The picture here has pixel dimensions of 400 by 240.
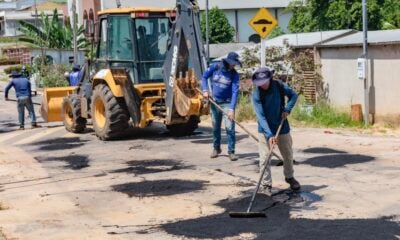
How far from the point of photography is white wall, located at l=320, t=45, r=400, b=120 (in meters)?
15.7

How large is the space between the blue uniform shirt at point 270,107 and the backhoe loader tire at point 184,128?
698cm

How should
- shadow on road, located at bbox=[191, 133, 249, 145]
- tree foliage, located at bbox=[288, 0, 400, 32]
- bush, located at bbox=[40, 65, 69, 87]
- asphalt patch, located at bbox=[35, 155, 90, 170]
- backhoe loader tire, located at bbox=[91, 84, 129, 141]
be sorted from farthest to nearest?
1. bush, located at bbox=[40, 65, 69, 87]
2. tree foliage, located at bbox=[288, 0, 400, 32]
3. backhoe loader tire, located at bbox=[91, 84, 129, 141]
4. shadow on road, located at bbox=[191, 133, 249, 145]
5. asphalt patch, located at bbox=[35, 155, 90, 170]

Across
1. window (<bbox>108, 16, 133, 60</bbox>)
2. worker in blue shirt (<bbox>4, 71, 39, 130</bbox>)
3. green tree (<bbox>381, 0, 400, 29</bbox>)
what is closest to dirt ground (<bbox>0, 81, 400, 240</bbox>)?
window (<bbox>108, 16, 133, 60</bbox>)

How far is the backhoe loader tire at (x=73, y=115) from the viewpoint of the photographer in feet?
56.3

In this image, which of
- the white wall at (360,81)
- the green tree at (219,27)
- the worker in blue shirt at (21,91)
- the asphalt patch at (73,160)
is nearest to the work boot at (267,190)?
the asphalt patch at (73,160)

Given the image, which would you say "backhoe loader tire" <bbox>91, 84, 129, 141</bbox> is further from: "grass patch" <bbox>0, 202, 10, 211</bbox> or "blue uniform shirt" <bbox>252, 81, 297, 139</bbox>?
"blue uniform shirt" <bbox>252, 81, 297, 139</bbox>

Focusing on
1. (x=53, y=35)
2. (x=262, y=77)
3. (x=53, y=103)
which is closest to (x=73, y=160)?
(x=262, y=77)

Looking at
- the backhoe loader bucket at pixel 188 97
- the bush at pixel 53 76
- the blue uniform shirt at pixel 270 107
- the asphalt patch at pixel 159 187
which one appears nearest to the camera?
the blue uniform shirt at pixel 270 107

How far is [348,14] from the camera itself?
3397 centimetres

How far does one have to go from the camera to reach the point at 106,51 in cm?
1538

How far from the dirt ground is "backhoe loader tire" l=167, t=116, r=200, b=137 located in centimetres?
63

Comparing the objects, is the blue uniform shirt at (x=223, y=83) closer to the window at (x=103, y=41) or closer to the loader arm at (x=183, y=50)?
the loader arm at (x=183, y=50)

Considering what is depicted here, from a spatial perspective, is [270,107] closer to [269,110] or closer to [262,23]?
[269,110]

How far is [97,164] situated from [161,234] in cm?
525
